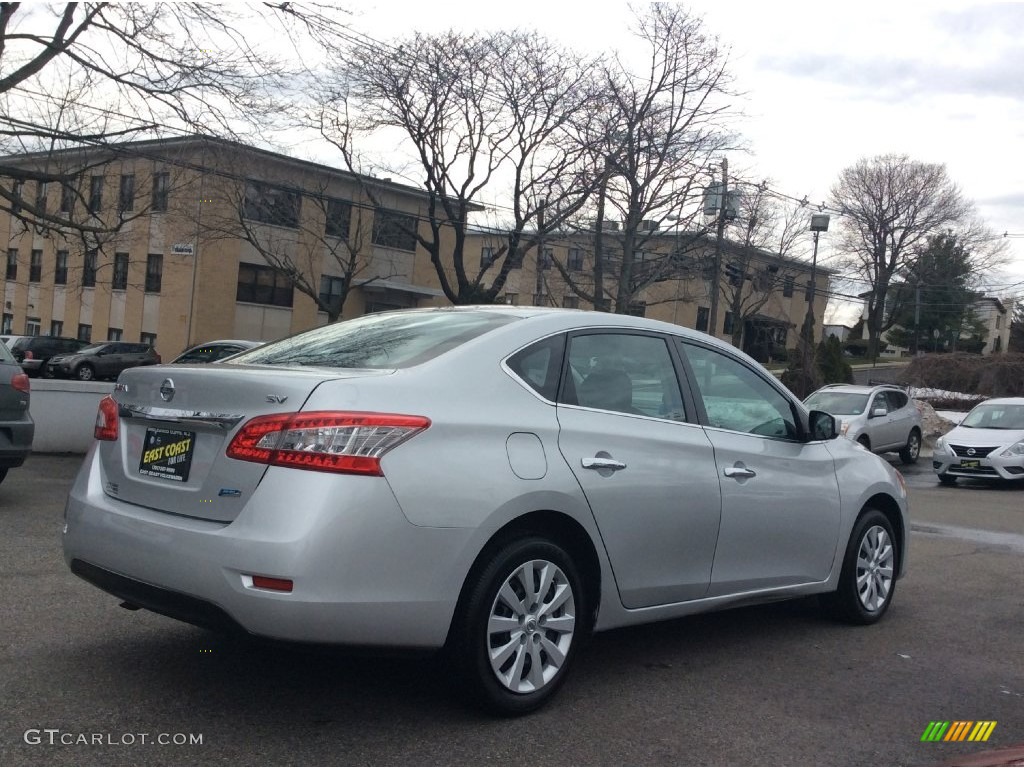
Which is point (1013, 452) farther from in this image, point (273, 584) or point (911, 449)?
point (273, 584)

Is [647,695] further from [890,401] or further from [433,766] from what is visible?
[890,401]

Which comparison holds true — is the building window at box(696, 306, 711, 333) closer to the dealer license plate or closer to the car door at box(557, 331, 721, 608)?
the car door at box(557, 331, 721, 608)

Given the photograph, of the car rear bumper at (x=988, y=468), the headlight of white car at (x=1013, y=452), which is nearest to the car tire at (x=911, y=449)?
the car rear bumper at (x=988, y=468)

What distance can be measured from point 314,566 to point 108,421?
1.47 m

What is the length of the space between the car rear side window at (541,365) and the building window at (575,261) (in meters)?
33.8

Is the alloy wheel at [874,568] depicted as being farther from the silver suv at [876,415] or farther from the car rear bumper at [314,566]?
the silver suv at [876,415]

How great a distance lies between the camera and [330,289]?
45156 millimetres

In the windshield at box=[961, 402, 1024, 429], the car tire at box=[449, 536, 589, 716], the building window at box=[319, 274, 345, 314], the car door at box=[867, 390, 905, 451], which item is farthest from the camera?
the building window at box=[319, 274, 345, 314]

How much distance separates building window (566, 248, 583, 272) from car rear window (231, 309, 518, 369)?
110 feet

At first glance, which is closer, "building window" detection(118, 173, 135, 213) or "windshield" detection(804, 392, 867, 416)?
"building window" detection(118, 173, 135, 213)

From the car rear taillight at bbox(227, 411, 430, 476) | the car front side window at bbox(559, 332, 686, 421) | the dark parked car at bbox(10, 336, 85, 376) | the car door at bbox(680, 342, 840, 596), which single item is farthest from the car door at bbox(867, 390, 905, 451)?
the dark parked car at bbox(10, 336, 85, 376)

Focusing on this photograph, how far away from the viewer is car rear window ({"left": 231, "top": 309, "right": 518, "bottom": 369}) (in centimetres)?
452

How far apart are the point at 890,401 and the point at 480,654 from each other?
63.9 ft

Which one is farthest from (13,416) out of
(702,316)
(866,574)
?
(702,316)
